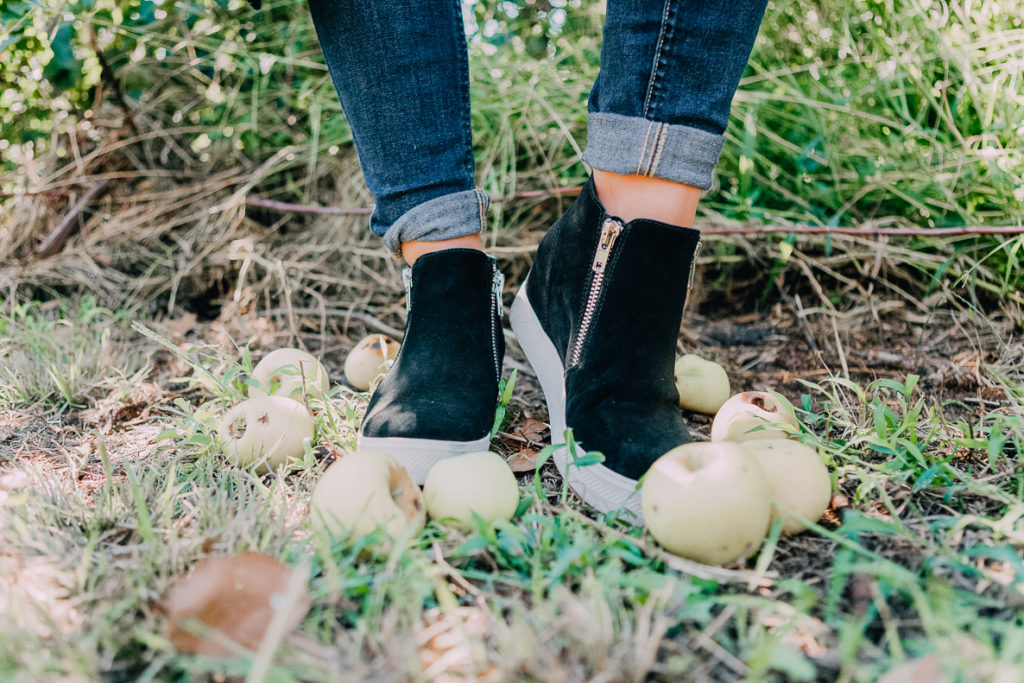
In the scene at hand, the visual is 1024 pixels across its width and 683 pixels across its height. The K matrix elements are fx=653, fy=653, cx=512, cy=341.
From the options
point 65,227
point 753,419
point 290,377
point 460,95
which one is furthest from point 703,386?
point 65,227

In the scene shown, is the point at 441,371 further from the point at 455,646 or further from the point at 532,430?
the point at 455,646

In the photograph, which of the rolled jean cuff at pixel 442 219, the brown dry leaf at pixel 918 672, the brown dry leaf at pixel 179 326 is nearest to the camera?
the brown dry leaf at pixel 918 672

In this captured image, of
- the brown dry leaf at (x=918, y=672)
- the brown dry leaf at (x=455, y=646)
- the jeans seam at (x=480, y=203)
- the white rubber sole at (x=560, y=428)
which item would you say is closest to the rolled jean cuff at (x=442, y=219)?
the jeans seam at (x=480, y=203)

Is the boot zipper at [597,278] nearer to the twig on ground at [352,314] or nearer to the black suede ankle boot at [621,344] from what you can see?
the black suede ankle boot at [621,344]

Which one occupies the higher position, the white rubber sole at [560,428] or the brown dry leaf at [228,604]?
the brown dry leaf at [228,604]

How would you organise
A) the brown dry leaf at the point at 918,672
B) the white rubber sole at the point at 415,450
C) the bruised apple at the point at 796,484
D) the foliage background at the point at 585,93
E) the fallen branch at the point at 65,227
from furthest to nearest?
the fallen branch at the point at 65,227, the foliage background at the point at 585,93, the white rubber sole at the point at 415,450, the bruised apple at the point at 796,484, the brown dry leaf at the point at 918,672

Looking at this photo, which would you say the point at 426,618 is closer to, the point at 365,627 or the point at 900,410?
the point at 365,627

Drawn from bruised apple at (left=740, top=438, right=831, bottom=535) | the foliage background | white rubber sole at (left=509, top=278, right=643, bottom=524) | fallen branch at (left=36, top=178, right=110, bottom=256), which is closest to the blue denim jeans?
white rubber sole at (left=509, top=278, right=643, bottom=524)

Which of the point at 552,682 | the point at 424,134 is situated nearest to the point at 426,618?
the point at 552,682

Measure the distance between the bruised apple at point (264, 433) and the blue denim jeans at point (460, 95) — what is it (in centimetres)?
40

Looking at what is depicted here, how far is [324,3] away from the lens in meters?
1.24

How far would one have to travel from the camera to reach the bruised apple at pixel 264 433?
1239 millimetres

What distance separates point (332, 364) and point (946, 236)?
6.17ft

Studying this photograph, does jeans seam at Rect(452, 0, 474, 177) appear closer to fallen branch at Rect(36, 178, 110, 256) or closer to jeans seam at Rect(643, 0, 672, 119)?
jeans seam at Rect(643, 0, 672, 119)
